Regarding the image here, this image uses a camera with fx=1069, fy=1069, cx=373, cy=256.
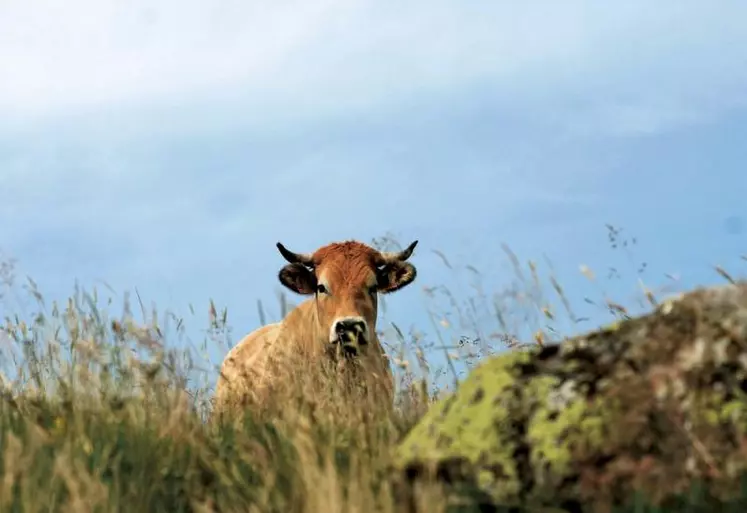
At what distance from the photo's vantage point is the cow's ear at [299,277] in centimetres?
1205

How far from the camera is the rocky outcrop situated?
365 cm

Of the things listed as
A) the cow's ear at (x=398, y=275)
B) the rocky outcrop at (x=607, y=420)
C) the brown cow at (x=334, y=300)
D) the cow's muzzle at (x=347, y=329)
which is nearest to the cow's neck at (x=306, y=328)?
the brown cow at (x=334, y=300)

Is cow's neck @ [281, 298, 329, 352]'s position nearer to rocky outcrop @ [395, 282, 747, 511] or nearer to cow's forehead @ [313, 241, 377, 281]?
cow's forehead @ [313, 241, 377, 281]

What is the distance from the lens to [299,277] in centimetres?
1207

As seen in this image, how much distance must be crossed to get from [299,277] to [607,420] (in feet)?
27.6

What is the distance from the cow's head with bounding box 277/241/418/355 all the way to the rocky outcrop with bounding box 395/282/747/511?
19.9 feet

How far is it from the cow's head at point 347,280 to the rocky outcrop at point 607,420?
6055 millimetres

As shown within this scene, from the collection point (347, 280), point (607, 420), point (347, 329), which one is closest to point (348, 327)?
point (347, 329)

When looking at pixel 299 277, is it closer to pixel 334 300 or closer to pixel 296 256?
pixel 296 256

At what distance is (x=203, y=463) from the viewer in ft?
16.7

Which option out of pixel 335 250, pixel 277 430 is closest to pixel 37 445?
pixel 277 430

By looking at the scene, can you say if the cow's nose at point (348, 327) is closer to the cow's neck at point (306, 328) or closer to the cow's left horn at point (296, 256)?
the cow's neck at point (306, 328)

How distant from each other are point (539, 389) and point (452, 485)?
0.50 metres

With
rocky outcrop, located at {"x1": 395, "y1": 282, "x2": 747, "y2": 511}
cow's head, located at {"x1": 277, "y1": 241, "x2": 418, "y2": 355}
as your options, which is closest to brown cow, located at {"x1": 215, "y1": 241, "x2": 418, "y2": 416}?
cow's head, located at {"x1": 277, "y1": 241, "x2": 418, "y2": 355}
